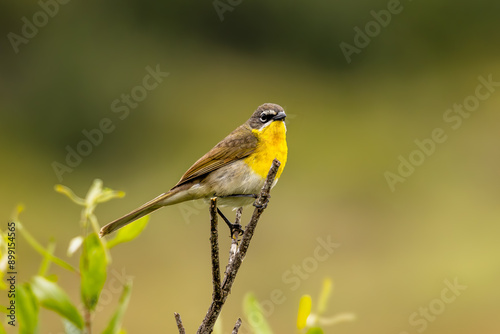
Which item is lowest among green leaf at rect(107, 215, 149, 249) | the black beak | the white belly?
green leaf at rect(107, 215, 149, 249)

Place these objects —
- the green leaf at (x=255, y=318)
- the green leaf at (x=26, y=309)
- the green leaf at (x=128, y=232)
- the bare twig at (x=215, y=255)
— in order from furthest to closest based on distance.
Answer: the bare twig at (x=215, y=255) < the green leaf at (x=255, y=318) < the green leaf at (x=128, y=232) < the green leaf at (x=26, y=309)

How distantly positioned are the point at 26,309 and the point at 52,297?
3 cm

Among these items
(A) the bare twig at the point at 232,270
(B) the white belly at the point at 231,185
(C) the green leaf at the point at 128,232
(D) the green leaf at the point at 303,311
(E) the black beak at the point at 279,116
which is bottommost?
(D) the green leaf at the point at 303,311

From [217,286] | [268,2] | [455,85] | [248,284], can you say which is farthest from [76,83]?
[217,286]

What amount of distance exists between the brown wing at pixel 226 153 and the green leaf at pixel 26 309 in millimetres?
2182

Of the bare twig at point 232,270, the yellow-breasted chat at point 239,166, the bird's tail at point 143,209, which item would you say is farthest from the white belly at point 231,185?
the bare twig at point 232,270

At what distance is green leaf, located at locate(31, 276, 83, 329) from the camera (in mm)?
726

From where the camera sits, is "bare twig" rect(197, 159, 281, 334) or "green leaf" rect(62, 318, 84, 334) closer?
"green leaf" rect(62, 318, 84, 334)

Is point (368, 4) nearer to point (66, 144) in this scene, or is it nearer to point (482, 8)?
point (482, 8)

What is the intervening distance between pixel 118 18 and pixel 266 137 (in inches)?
328

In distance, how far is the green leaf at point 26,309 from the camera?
2.36 ft

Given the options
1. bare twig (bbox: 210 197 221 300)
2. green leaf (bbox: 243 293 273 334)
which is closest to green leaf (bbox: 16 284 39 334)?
green leaf (bbox: 243 293 273 334)

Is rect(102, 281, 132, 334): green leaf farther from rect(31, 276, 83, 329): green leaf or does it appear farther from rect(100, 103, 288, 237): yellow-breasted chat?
rect(100, 103, 288, 237): yellow-breasted chat

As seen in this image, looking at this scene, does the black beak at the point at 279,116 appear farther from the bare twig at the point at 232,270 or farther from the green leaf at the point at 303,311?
the green leaf at the point at 303,311
